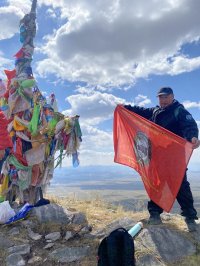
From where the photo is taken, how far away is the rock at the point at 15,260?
643cm

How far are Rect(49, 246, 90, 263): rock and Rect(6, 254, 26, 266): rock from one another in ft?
1.81

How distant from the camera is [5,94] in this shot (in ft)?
32.2

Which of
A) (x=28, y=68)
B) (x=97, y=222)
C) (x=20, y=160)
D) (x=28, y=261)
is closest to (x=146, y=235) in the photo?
(x=97, y=222)

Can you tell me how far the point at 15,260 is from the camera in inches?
257

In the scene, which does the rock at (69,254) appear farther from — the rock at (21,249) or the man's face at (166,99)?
the man's face at (166,99)

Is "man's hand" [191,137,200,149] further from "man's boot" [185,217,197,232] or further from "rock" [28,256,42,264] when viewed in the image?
"rock" [28,256,42,264]

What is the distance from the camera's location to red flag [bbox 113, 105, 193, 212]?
7141 millimetres

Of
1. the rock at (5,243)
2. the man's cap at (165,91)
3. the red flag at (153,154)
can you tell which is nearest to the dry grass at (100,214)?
the red flag at (153,154)

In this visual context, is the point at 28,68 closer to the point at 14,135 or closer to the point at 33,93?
the point at 33,93

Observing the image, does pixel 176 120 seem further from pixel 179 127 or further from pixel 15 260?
pixel 15 260

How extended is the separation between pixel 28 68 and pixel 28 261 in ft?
19.8

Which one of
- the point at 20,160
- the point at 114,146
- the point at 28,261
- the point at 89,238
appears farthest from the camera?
the point at 20,160

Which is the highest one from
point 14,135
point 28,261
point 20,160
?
point 14,135

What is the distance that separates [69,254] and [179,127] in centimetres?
362
